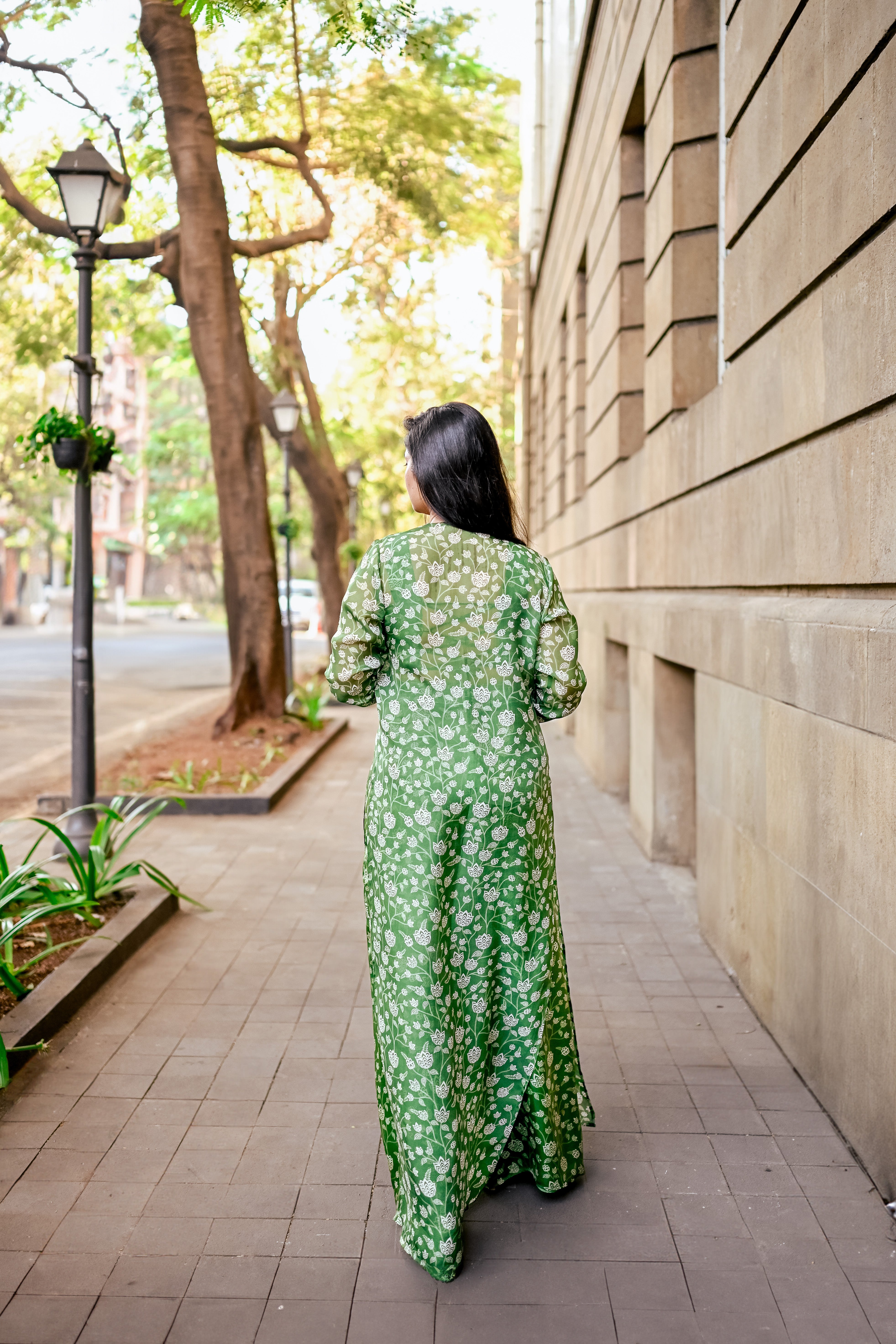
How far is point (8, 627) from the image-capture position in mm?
46844

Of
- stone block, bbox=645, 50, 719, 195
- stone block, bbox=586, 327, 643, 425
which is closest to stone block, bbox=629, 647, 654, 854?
stone block, bbox=586, 327, 643, 425

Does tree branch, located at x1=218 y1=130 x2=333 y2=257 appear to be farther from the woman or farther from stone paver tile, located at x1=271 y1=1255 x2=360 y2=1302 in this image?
stone paver tile, located at x1=271 y1=1255 x2=360 y2=1302

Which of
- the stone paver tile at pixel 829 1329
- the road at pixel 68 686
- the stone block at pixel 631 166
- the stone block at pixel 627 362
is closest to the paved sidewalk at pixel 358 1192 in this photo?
the stone paver tile at pixel 829 1329

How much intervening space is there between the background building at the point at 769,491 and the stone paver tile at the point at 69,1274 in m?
2.14

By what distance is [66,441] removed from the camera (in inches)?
295

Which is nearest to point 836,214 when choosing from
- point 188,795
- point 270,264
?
point 188,795

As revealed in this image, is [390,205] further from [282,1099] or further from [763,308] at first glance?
[282,1099]

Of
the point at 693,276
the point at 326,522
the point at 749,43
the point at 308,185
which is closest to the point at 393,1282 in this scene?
the point at 749,43

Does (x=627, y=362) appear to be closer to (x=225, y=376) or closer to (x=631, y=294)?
(x=631, y=294)

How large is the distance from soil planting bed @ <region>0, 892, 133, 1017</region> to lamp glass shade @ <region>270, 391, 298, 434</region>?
1186 cm

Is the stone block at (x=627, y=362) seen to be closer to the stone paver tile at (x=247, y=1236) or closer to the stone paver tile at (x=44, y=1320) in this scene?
the stone paver tile at (x=247, y=1236)

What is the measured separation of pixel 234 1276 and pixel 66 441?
5531 millimetres

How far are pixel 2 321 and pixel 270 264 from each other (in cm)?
461

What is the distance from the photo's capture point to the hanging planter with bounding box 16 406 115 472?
24.5 ft
